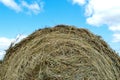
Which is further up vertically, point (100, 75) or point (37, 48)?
point (37, 48)

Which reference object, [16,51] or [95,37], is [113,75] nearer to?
[95,37]

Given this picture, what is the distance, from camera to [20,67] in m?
6.72

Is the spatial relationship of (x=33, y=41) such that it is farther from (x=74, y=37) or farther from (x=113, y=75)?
(x=113, y=75)

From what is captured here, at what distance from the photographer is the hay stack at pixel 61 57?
255 inches

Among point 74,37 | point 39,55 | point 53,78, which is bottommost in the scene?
point 53,78

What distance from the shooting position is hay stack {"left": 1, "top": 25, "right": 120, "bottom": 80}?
21.3 ft

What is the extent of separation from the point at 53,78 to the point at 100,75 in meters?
0.86

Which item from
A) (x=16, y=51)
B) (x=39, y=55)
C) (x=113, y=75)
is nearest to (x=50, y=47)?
(x=39, y=55)

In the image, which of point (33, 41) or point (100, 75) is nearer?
point (100, 75)

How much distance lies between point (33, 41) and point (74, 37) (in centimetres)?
77

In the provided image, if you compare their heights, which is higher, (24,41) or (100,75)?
(24,41)

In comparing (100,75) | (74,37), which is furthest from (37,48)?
(100,75)

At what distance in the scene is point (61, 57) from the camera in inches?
261

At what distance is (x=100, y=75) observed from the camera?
261 inches
